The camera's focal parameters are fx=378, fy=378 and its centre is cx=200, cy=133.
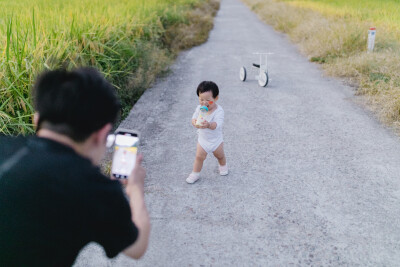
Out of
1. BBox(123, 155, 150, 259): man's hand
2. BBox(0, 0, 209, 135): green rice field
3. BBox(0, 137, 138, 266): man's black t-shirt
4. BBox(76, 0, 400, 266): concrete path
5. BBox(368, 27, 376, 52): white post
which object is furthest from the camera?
BBox(368, 27, 376, 52): white post

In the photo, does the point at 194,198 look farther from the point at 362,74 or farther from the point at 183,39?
the point at 183,39

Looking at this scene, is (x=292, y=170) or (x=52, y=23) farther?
(x=52, y=23)

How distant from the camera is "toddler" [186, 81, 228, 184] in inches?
144

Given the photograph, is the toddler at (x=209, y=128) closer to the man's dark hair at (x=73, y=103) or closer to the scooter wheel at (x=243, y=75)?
the man's dark hair at (x=73, y=103)

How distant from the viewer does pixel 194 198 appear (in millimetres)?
3662

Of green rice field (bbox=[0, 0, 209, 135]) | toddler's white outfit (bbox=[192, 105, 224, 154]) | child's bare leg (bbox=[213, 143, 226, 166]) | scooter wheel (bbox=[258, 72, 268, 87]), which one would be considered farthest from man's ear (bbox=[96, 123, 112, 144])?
scooter wheel (bbox=[258, 72, 268, 87])

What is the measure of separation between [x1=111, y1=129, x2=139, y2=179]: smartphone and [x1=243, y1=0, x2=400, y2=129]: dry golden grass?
4.63 m

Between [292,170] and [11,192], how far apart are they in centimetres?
340

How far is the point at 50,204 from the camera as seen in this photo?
1.19 meters

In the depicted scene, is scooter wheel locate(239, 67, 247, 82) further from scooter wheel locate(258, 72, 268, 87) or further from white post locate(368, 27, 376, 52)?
white post locate(368, 27, 376, 52)

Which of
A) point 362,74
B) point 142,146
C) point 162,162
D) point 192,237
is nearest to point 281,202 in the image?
point 192,237

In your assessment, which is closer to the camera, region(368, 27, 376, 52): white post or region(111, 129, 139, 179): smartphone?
region(111, 129, 139, 179): smartphone

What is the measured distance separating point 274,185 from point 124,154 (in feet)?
8.15

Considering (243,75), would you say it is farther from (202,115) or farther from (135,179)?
(135,179)
